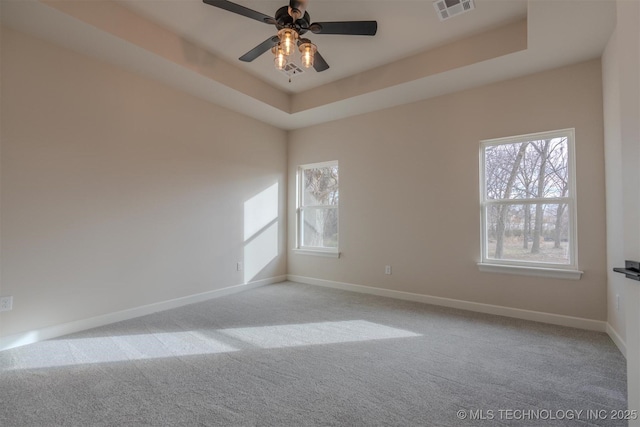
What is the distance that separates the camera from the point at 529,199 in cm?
333

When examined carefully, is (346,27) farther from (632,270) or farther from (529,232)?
(529,232)

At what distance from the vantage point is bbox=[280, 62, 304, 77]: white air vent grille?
359 centimetres

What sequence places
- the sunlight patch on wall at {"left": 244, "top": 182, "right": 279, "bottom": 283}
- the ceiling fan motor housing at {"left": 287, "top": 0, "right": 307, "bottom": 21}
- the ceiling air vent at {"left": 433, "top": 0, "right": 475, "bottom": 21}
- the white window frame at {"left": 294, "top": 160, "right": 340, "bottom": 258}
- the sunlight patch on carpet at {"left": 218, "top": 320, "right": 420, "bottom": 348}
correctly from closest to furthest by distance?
the ceiling fan motor housing at {"left": 287, "top": 0, "right": 307, "bottom": 21}
the ceiling air vent at {"left": 433, "top": 0, "right": 475, "bottom": 21}
the sunlight patch on carpet at {"left": 218, "top": 320, "right": 420, "bottom": 348}
the sunlight patch on wall at {"left": 244, "top": 182, "right": 279, "bottom": 283}
the white window frame at {"left": 294, "top": 160, "right": 340, "bottom": 258}

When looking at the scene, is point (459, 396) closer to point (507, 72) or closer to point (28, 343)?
point (507, 72)

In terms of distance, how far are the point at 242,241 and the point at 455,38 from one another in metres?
3.84

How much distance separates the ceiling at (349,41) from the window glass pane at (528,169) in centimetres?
84

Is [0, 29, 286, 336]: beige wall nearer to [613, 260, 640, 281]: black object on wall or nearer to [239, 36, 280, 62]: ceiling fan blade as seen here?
[239, 36, 280, 62]: ceiling fan blade

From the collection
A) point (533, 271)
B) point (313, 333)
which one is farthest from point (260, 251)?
point (533, 271)

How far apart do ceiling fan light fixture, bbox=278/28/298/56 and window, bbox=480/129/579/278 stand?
8.57ft

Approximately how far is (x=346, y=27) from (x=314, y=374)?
274cm

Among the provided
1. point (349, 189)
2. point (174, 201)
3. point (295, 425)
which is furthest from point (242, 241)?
point (295, 425)

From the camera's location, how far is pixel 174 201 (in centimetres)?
373

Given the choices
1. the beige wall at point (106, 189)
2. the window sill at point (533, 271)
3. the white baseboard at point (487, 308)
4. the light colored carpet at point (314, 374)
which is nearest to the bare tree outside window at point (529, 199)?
the window sill at point (533, 271)

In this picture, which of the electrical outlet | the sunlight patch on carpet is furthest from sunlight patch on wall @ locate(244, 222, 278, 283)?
the electrical outlet
